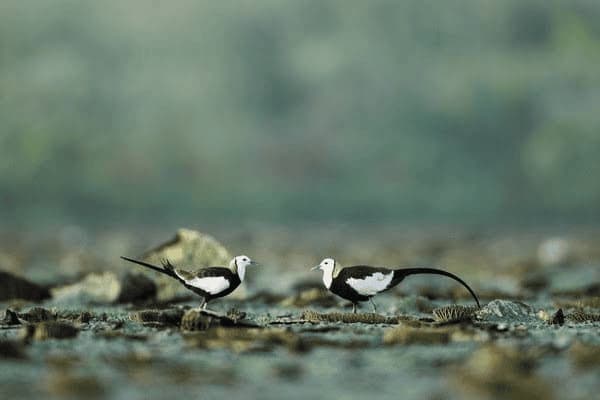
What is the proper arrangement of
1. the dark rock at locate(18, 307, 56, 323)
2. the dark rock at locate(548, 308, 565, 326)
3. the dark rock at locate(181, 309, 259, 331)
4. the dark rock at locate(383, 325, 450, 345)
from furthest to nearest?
the dark rock at locate(18, 307, 56, 323)
the dark rock at locate(548, 308, 565, 326)
the dark rock at locate(181, 309, 259, 331)
the dark rock at locate(383, 325, 450, 345)

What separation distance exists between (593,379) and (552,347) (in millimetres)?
2127

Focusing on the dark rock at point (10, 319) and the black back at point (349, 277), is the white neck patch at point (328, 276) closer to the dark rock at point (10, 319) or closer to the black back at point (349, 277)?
the black back at point (349, 277)

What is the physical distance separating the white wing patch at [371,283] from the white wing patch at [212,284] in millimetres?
2410

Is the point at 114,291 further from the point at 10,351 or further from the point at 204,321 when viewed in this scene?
the point at 10,351

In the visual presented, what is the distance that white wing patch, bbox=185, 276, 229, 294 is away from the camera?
17.0 meters

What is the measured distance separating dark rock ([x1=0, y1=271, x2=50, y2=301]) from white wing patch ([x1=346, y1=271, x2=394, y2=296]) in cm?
1254

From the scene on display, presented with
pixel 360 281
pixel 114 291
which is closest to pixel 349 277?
pixel 360 281

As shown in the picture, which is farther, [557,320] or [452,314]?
[452,314]

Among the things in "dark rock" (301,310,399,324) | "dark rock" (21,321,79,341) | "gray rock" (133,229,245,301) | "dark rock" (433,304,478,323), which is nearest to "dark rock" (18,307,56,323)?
"dark rock" (21,321,79,341)

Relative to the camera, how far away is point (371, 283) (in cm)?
1728

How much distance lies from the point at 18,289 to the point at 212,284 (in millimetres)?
11060

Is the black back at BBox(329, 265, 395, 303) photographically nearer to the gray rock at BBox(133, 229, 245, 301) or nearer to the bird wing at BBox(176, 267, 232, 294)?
the bird wing at BBox(176, 267, 232, 294)

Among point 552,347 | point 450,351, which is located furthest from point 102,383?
point 552,347

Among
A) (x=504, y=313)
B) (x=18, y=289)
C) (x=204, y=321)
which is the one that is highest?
(x=18, y=289)
